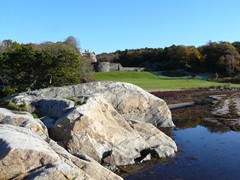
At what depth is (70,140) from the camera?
16.4 meters

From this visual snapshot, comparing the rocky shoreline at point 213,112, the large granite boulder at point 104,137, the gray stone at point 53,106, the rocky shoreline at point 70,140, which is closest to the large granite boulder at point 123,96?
the rocky shoreline at point 70,140

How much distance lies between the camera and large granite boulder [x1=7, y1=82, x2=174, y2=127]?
25.9 m

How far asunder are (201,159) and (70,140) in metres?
6.33

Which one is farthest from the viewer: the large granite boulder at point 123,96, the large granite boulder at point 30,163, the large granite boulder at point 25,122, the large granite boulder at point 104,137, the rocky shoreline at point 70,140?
the large granite boulder at point 123,96

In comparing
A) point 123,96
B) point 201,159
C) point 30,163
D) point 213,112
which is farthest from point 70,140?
point 213,112

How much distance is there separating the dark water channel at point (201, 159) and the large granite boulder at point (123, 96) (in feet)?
8.10

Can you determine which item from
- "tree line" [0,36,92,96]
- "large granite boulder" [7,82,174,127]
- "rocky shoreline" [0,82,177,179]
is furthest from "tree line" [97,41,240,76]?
"rocky shoreline" [0,82,177,179]

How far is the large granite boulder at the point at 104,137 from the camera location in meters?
16.5

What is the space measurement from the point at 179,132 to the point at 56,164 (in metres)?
17.9

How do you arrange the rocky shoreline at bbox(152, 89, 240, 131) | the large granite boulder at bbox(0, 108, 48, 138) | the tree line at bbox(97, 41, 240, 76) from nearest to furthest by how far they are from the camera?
1. the large granite boulder at bbox(0, 108, 48, 138)
2. the rocky shoreline at bbox(152, 89, 240, 131)
3. the tree line at bbox(97, 41, 240, 76)

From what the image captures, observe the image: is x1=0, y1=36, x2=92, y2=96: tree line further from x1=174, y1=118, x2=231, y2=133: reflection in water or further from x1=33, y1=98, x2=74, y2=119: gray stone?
x1=33, y1=98, x2=74, y2=119: gray stone

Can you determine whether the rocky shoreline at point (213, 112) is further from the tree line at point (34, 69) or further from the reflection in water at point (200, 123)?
the tree line at point (34, 69)

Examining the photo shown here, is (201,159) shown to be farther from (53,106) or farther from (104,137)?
(53,106)

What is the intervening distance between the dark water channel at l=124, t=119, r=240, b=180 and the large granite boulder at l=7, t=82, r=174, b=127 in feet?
8.10
